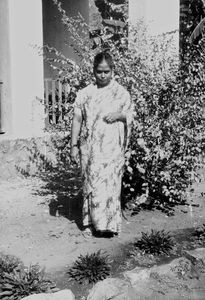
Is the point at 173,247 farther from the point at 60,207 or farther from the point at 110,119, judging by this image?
the point at 60,207

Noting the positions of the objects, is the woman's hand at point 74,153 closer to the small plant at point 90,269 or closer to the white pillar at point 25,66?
the small plant at point 90,269

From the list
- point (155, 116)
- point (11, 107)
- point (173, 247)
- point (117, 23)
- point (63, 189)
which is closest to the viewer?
point (173, 247)

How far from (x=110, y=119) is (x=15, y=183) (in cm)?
321

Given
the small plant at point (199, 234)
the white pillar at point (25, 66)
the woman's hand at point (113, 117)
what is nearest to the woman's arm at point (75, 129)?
the woman's hand at point (113, 117)

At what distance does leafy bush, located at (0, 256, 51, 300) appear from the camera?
3.85 metres

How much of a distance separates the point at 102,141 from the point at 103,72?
2.28 feet

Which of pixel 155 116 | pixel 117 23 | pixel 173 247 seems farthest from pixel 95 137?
pixel 117 23

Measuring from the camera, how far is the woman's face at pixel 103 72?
5113 mm

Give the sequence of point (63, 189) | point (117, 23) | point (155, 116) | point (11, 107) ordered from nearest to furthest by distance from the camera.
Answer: point (155, 116)
point (63, 189)
point (11, 107)
point (117, 23)

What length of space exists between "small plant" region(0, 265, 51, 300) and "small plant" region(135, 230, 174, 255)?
122 centimetres

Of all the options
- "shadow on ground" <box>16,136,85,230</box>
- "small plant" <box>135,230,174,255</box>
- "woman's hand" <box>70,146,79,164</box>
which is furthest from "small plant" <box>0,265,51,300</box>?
"shadow on ground" <box>16,136,85,230</box>

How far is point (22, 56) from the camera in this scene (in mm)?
7906

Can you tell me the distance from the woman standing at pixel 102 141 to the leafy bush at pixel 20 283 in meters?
1.31

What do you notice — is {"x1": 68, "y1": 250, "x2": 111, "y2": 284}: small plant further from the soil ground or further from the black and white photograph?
the soil ground
